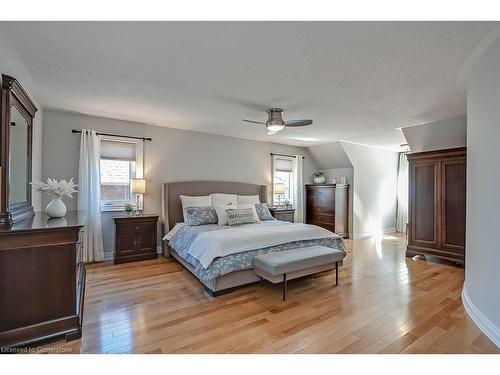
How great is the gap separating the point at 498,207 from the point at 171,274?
12.1ft

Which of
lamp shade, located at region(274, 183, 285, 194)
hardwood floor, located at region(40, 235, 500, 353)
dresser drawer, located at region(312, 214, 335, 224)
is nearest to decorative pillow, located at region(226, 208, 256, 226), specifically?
hardwood floor, located at region(40, 235, 500, 353)

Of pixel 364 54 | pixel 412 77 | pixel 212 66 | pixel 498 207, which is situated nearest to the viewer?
pixel 498 207

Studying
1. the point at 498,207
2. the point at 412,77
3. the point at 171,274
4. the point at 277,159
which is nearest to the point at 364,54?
the point at 412,77

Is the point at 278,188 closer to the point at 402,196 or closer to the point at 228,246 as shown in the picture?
the point at 228,246

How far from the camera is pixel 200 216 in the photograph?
423 centimetres

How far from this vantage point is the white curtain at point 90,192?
13.3 ft

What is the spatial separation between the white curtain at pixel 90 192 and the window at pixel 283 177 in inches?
148

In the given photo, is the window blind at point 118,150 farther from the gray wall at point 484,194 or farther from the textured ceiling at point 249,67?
the gray wall at point 484,194

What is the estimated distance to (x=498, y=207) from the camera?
1.97 metres

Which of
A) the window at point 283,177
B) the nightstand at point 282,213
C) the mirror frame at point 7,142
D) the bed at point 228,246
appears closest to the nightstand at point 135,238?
the bed at point 228,246

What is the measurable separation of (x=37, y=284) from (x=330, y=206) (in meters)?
6.04

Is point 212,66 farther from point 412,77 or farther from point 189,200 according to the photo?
point 189,200

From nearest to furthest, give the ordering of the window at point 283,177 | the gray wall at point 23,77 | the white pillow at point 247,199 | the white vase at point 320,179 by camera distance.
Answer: the gray wall at point 23,77 → the white pillow at point 247,199 → the window at point 283,177 → the white vase at point 320,179

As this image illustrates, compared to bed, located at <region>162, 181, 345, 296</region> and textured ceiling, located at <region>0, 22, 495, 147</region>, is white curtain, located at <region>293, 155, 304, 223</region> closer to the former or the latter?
textured ceiling, located at <region>0, 22, 495, 147</region>
